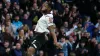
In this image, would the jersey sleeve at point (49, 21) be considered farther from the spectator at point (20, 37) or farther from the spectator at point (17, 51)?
the spectator at point (20, 37)

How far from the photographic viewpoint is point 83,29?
63.7 ft

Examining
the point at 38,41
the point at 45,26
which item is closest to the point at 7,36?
the point at 38,41

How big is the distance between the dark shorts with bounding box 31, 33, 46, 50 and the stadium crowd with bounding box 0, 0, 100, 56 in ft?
0.81

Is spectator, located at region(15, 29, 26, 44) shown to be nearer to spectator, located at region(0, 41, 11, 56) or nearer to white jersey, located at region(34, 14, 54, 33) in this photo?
spectator, located at region(0, 41, 11, 56)

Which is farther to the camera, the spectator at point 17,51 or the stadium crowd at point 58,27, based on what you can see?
the stadium crowd at point 58,27

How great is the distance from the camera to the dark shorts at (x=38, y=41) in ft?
50.7

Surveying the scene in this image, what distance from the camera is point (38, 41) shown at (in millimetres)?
15633

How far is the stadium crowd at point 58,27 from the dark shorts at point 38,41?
0.25m

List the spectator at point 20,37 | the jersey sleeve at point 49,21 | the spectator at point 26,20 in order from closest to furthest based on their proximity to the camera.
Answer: the jersey sleeve at point 49,21
the spectator at point 20,37
the spectator at point 26,20

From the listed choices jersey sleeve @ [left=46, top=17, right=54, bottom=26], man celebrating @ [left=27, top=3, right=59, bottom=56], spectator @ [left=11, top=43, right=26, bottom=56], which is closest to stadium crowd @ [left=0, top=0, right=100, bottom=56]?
spectator @ [left=11, top=43, right=26, bottom=56]

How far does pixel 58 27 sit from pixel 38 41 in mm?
3767

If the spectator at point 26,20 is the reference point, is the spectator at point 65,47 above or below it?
below

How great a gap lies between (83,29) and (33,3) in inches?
96.2

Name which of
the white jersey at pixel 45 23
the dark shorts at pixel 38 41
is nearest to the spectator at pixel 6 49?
the dark shorts at pixel 38 41
